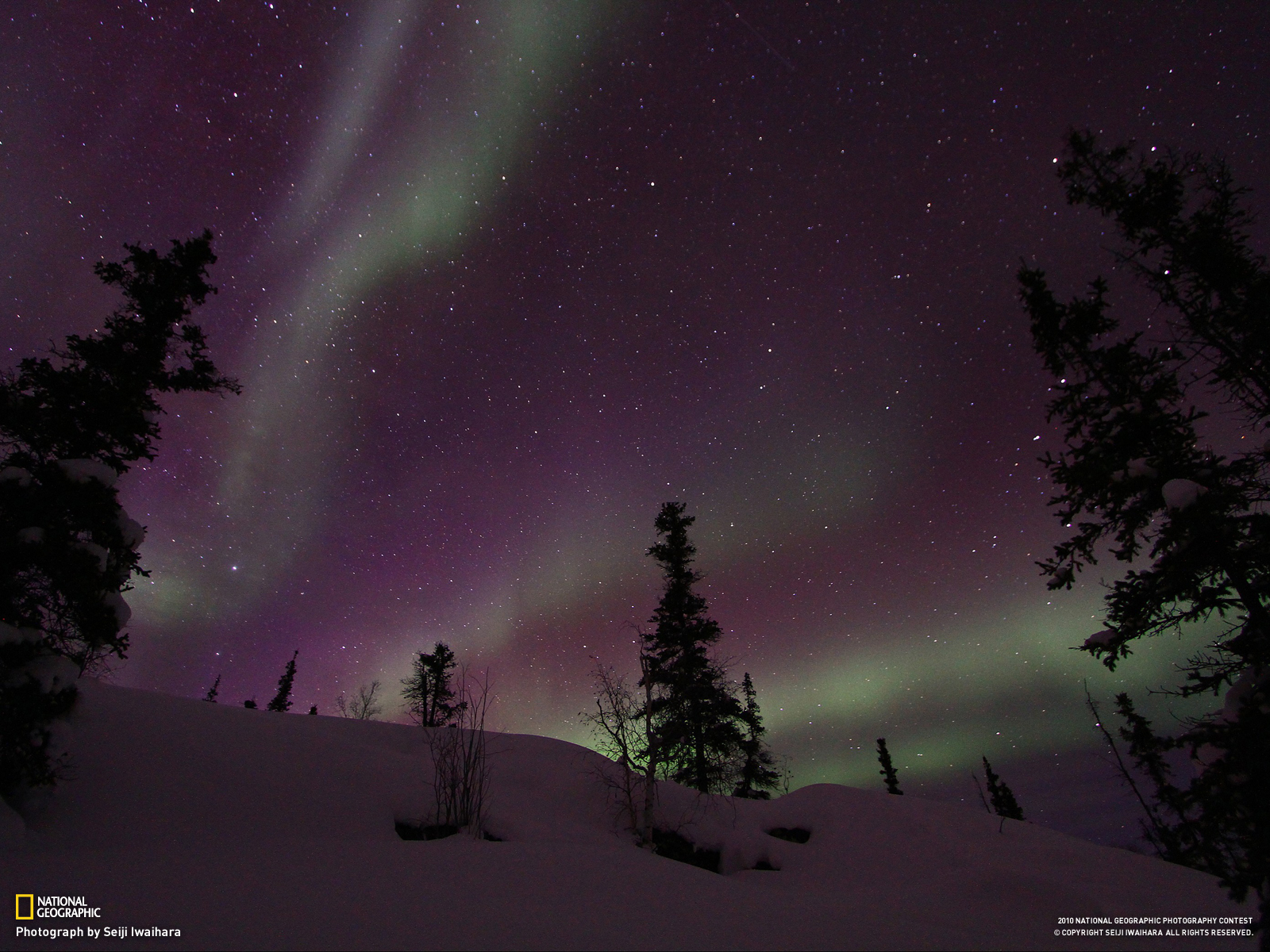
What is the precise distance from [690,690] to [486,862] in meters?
14.7

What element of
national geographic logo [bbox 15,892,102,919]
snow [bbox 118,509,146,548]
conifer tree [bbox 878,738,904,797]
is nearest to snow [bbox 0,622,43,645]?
snow [bbox 118,509,146,548]

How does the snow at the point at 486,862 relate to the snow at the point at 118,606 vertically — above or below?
below

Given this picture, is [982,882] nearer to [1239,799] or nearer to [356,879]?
[1239,799]

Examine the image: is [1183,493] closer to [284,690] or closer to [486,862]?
[486,862]

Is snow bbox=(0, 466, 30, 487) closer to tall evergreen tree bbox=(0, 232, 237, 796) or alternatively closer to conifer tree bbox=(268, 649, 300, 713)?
tall evergreen tree bbox=(0, 232, 237, 796)

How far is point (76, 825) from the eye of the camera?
25.6 ft

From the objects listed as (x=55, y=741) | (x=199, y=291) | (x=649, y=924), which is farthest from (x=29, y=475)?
(x=649, y=924)

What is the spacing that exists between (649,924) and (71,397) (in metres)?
14.3

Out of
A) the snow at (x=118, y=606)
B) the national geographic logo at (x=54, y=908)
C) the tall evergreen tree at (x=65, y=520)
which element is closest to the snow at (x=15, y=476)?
the tall evergreen tree at (x=65, y=520)

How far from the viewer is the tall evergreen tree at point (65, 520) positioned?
8.20 metres

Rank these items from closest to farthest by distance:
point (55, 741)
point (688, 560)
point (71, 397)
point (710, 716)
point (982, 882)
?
point (55, 741)
point (982, 882)
point (71, 397)
point (710, 716)
point (688, 560)

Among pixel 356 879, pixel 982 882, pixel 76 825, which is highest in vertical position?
pixel 76 825

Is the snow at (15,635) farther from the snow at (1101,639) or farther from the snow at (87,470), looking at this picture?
the snow at (1101,639)

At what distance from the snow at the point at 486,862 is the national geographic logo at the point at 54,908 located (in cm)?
11
